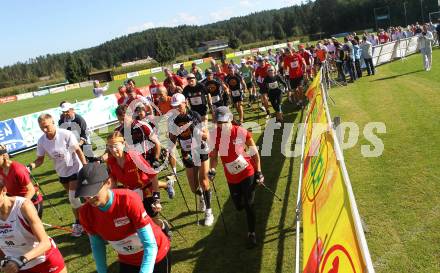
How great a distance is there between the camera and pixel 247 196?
651cm

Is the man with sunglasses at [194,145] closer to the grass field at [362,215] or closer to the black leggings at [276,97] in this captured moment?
the grass field at [362,215]

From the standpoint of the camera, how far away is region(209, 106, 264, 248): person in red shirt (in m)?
6.44

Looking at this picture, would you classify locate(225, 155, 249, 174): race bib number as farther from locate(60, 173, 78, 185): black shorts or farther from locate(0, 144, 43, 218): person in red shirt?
locate(60, 173, 78, 185): black shorts

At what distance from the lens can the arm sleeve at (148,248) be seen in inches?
133

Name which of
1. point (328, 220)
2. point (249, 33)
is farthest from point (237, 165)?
point (249, 33)

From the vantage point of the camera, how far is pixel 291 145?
12086 mm

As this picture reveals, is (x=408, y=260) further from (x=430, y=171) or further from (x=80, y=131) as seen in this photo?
(x=80, y=131)

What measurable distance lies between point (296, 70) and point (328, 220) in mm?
13846

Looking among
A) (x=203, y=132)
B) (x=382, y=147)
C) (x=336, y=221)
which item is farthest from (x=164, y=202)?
(x=336, y=221)

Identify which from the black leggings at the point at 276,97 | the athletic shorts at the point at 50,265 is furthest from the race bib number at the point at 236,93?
the athletic shorts at the point at 50,265

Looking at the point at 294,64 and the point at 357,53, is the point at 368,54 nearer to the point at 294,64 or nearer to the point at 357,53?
the point at 357,53

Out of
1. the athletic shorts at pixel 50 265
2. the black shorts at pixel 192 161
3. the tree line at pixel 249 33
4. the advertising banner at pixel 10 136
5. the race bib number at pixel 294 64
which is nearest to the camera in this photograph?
the athletic shorts at pixel 50 265

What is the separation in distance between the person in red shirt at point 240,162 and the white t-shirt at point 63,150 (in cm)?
283

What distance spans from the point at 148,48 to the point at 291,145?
188092 mm
